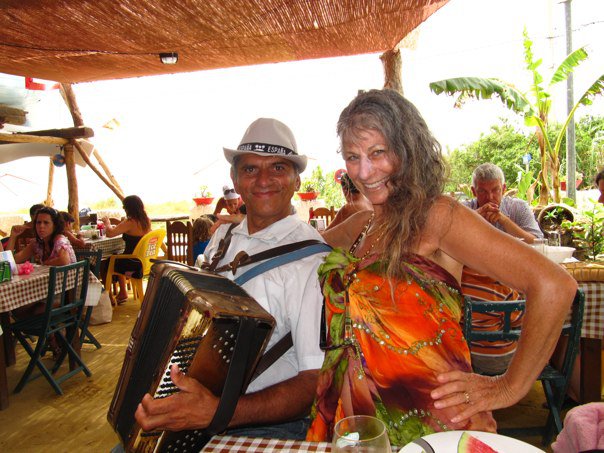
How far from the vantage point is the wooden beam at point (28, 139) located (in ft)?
28.8

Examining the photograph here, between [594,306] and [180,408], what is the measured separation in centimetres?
301

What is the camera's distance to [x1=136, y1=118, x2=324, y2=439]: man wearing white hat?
1.20 meters

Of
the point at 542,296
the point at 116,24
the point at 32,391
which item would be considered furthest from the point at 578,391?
the point at 116,24

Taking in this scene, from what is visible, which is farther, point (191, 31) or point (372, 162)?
point (191, 31)

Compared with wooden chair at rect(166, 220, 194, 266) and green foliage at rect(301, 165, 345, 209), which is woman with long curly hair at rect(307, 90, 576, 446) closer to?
wooden chair at rect(166, 220, 194, 266)

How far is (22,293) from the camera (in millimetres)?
4309

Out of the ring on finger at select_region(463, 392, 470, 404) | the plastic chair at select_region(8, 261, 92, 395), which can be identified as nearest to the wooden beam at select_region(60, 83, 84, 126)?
the plastic chair at select_region(8, 261, 92, 395)

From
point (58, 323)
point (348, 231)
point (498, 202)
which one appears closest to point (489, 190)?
point (498, 202)

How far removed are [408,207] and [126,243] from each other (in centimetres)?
688

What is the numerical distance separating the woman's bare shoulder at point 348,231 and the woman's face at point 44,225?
472cm

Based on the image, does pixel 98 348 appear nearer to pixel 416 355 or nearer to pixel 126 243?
pixel 126 243

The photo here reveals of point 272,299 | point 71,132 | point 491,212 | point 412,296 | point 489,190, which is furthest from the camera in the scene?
point 71,132

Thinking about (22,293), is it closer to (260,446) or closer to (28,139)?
(260,446)

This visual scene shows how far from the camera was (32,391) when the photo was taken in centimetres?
441
